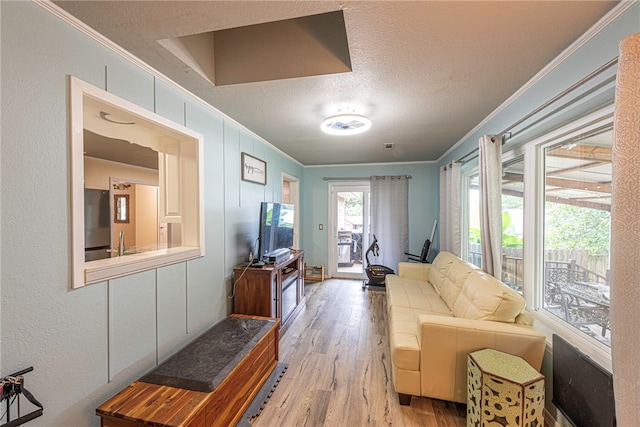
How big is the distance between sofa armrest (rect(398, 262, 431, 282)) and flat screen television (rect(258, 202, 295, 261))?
5.97ft

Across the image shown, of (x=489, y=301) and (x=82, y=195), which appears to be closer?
(x=82, y=195)

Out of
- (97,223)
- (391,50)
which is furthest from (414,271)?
(97,223)

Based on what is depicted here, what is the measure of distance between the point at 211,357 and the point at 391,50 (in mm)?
2344

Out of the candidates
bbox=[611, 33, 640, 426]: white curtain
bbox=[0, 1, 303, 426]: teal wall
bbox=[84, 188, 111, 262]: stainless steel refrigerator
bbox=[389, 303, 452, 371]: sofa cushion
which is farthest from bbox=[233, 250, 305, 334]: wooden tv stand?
bbox=[84, 188, 111, 262]: stainless steel refrigerator

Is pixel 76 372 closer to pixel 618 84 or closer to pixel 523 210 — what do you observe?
pixel 618 84

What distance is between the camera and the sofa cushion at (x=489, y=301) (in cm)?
188

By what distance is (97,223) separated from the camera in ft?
12.9

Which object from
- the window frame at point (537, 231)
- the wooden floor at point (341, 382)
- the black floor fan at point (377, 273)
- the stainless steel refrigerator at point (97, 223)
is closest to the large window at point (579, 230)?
the window frame at point (537, 231)

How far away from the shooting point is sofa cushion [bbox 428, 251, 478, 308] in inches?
104

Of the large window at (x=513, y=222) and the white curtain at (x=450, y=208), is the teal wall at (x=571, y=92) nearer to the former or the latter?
the large window at (x=513, y=222)

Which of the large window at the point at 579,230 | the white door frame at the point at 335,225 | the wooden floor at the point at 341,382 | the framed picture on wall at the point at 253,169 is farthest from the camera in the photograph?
the white door frame at the point at 335,225

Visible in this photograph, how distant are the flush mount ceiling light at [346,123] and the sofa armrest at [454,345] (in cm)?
179

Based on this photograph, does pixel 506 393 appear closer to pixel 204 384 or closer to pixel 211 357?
pixel 204 384

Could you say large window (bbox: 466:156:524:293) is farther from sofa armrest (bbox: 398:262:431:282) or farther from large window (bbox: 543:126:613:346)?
sofa armrest (bbox: 398:262:431:282)
